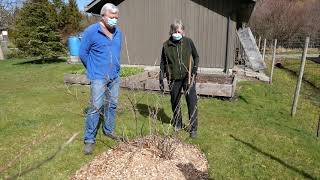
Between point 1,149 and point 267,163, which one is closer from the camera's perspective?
point 267,163

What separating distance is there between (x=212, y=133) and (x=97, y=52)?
251 centimetres

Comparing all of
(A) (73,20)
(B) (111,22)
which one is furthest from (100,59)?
(A) (73,20)

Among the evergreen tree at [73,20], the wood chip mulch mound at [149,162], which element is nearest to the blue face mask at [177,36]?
the wood chip mulch mound at [149,162]

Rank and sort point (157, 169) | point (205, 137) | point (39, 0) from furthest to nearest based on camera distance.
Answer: point (39, 0)
point (205, 137)
point (157, 169)

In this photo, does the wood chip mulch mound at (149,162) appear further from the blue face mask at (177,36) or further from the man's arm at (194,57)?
the blue face mask at (177,36)

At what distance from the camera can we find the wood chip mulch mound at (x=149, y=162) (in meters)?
4.03

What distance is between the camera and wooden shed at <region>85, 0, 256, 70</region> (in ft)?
39.5

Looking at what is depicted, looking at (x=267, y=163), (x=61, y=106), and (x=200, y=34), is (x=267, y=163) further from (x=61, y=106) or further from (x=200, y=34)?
(x=200, y=34)

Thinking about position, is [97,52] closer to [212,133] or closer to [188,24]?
[212,133]

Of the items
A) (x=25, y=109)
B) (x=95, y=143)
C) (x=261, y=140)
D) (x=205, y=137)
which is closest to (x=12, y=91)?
(x=25, y=109)

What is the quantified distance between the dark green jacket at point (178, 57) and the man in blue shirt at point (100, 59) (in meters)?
0.80

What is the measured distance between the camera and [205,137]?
213 inches

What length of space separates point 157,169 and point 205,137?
1.57 meters

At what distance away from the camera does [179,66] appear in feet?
16.3
